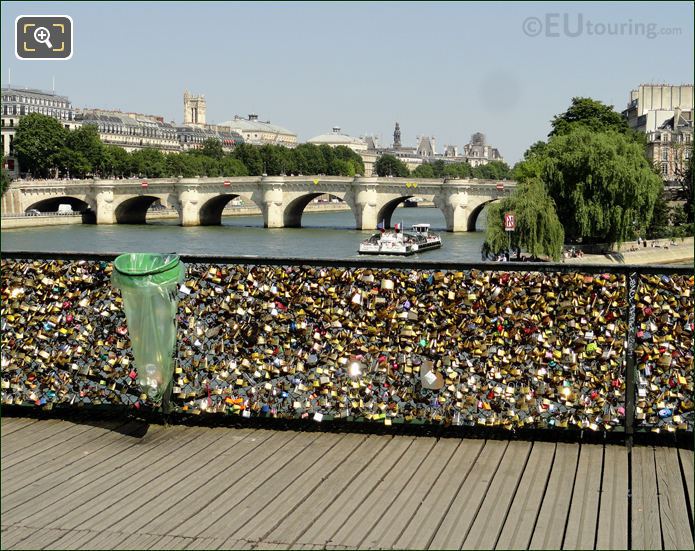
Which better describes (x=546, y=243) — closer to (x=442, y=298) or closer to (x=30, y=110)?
(x=442, y=298)

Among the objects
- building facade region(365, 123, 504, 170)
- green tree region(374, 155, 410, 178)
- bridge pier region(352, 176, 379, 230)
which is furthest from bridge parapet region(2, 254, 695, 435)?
building facade region(365, 123, 504, 170)

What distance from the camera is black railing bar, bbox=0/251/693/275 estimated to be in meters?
4.26

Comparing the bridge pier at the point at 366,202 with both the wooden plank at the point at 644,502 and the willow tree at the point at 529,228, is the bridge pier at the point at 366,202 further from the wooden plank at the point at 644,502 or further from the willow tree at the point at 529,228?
the wooden plank at the point at 644,502

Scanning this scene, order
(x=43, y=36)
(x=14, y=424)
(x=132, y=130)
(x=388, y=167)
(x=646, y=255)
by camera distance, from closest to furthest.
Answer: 1. (x=43, y=36)
2. (x=14, y=424)
3. (x=646, y=255)
4. (x=132, y=130)
5. (x=388, y=167)

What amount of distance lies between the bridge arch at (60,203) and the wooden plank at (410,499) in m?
50.4

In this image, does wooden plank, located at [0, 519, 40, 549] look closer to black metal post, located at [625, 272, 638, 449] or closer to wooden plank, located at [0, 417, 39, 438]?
wooden plank, located at [0, 417, 39, 438]

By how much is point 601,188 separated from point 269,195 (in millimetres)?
24890

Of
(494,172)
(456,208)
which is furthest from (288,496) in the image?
(494,172)

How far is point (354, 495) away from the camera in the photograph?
3670mm

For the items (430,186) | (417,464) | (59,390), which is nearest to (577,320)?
(417,464)

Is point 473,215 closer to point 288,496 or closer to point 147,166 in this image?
point 147,166

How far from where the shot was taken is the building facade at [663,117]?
6044 cm

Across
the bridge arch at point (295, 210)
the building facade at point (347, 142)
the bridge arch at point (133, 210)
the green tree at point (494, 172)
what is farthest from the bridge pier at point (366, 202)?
the building facade at point (347, 142)

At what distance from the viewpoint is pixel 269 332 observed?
4605 mm
